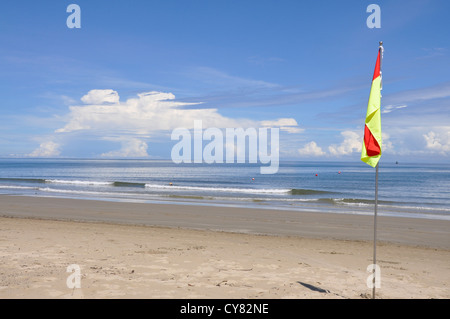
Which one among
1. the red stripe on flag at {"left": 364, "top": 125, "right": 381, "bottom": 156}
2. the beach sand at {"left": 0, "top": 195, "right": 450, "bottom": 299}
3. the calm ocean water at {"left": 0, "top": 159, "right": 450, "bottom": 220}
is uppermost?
the red stripe on flag at {"left": 364, "top": 125, "right": 381, "bottom": 156}

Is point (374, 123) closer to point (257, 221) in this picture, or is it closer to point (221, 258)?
point (221, 258)

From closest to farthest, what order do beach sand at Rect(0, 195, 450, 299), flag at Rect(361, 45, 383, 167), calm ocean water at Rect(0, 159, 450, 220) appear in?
flag at Rect(361, 45, 383, 167)
beach sand at Rect(0, 195, 450, 299)
calm ocean water at Rect(0, 159, 450, 220)

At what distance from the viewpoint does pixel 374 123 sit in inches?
219

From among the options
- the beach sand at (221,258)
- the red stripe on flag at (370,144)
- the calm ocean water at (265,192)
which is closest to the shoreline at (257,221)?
the beach sand at (221,258)

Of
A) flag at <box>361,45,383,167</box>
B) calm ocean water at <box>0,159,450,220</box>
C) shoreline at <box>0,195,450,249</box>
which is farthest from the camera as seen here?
calm ocean water at <box>0,159,450,220</box>

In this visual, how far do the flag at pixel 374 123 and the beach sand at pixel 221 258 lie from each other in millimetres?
2467

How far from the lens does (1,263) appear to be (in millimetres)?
7836

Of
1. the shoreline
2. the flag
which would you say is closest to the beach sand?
the shoreline

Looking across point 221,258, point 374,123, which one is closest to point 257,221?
point 221,258

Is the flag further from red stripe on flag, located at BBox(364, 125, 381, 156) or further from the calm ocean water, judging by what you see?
the calm ocean water

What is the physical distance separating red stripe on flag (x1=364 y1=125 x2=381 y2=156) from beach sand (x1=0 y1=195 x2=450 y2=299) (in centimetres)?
248

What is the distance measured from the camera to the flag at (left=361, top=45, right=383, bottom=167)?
5.54 m
